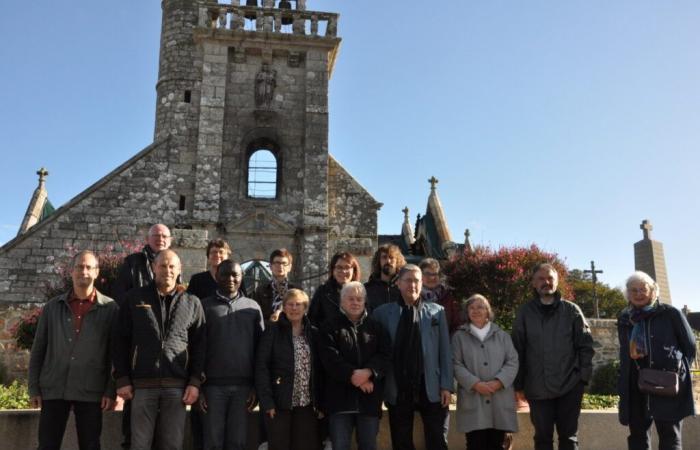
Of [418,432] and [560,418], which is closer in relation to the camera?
[560,418]

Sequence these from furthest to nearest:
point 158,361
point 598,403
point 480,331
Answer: point 598,403
point 480,331
point 158,361

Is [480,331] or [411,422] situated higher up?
[480,331]

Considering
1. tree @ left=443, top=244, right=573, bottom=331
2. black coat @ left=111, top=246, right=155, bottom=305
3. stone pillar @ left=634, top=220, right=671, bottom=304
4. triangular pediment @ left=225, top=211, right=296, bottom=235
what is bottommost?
black coat @ left=111, top=246, right=155, bottom=305

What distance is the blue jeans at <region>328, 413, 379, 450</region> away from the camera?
466 centimetres

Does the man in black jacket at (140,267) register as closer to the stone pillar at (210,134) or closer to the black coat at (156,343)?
the black coat at (156,343)

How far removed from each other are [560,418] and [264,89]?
13202 millimetres

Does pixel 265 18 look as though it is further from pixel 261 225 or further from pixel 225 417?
pixel 225 417

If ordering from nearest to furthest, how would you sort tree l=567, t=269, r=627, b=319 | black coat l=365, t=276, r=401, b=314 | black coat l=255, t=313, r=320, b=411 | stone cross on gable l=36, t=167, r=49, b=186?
1. black coat l=255, t=313, r=320, b=411
2. black coat l=365, t=276, r=401, b=314
3. stone cross on gable l=36, t=167, r=49, b=186
4. tree l=567, t=269, r=627, b=319

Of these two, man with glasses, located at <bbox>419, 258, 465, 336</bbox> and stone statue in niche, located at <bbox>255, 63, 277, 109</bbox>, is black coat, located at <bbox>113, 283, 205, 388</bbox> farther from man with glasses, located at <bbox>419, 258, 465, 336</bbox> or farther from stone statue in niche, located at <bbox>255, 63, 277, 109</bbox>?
stone statue in niche, located at <bbox>255, 63, 277, 109</bbox>

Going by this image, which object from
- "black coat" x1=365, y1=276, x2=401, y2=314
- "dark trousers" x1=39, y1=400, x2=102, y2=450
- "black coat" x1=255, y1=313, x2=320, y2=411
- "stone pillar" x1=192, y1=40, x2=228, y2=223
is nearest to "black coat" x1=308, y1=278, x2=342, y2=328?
"black coat" x1=255, y1=313, x2=320, y2=411

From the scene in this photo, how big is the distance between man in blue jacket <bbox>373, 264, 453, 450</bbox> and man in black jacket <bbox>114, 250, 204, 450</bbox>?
1.59m

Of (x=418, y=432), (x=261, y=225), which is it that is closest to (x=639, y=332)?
(x=418, y=432)

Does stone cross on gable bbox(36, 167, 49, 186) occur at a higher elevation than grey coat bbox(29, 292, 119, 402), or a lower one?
higher

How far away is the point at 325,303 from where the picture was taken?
5.21 meters
